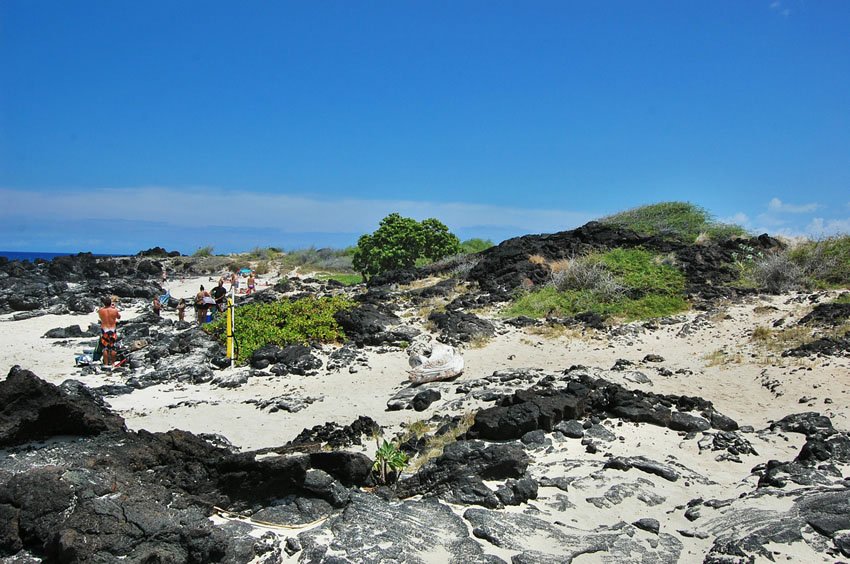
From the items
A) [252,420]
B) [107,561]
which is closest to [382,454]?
[107,561]

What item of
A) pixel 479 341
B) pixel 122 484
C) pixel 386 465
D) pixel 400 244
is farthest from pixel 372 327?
pixel 400 244

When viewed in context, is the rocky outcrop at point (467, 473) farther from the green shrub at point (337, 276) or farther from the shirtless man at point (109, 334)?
the green shrub at point (337, 276)

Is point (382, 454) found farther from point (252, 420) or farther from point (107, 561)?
point (252, 420)

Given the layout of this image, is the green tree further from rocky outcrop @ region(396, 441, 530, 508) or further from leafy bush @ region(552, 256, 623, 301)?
→ rocky outcrop @ region(396, 441, 530, 508)

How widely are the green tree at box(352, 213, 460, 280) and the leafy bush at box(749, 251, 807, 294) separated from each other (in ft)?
50.7

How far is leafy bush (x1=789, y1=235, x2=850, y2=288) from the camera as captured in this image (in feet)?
55.9

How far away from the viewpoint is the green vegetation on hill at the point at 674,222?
77.7 ft

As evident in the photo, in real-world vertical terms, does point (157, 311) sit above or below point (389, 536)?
above

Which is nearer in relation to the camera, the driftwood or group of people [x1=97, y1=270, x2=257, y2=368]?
the driftwood

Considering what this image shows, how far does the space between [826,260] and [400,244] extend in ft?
58.3

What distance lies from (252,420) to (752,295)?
1381cm

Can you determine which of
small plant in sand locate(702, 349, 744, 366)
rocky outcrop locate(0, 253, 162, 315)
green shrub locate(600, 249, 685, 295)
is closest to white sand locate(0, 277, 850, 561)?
small plant in sand locate(702, 349, 744, 366)

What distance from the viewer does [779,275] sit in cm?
1788

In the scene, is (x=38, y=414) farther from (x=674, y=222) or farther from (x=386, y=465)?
(x=674, y=222)
